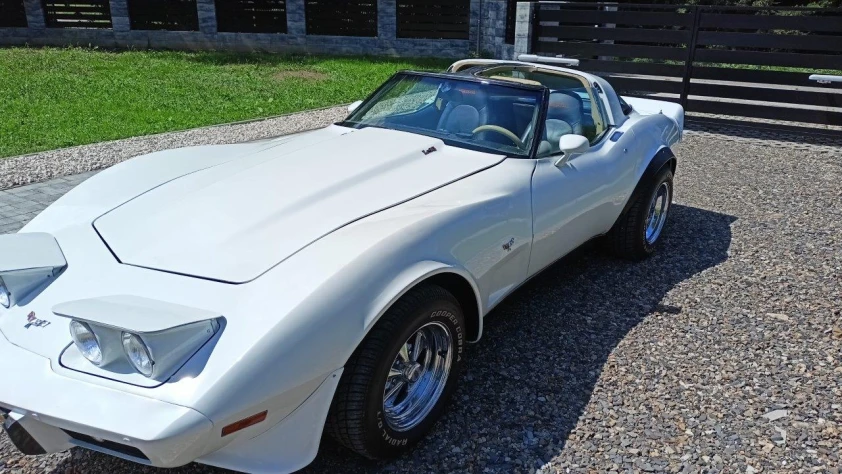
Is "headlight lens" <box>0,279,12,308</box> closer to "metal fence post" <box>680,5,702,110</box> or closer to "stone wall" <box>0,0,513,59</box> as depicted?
"metal fence post" <box>680,5,702,110</box>

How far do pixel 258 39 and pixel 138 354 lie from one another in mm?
16764

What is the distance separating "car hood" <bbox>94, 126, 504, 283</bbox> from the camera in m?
2.50

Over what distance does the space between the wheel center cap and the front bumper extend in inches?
35.0

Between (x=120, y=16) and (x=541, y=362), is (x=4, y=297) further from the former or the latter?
(x=120, y=16)

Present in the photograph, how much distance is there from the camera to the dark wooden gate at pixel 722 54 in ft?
29.9

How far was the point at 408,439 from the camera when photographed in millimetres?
2623

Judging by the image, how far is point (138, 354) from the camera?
6.78ft

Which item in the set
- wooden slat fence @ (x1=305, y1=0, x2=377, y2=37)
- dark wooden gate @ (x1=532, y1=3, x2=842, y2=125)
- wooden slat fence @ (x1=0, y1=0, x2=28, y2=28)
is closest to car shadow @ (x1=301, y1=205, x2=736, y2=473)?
dark wooden gate @ (x1=532, y1=3, x2=842, y2=125)

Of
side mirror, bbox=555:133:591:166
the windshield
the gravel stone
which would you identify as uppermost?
the windshield

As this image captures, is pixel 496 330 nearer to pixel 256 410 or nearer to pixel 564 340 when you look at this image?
pixel 564 340

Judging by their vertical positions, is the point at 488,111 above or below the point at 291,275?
above

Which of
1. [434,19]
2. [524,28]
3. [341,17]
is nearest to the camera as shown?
[524,28]

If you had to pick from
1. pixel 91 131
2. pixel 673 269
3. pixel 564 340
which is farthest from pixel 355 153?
pixel 91 131

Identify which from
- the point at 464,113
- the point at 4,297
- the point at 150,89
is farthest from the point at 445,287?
the point at 150,89
